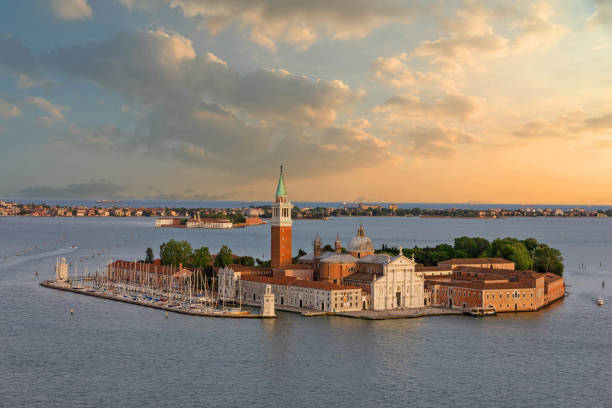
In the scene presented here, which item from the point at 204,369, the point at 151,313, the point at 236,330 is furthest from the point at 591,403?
the point at 151,313

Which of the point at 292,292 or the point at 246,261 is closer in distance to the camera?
the point at 292,292

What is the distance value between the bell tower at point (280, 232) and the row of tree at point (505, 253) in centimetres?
1952

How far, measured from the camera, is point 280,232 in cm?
7112

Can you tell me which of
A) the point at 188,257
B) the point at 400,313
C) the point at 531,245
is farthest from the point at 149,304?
the point at 531,245

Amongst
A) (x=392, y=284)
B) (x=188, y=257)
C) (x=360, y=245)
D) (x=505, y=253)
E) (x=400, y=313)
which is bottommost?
(x=400, y=313)

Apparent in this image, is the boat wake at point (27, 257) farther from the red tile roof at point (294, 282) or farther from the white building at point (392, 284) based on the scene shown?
the white building at point (392, 284)

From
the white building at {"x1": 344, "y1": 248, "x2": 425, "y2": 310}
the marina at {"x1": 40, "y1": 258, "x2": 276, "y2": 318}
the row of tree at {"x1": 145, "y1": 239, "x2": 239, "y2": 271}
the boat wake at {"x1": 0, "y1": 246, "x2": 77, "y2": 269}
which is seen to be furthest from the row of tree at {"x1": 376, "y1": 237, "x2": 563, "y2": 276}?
the boat wake at {"x1": 0, "y1": 246, "x2": 77, "y2": 269}

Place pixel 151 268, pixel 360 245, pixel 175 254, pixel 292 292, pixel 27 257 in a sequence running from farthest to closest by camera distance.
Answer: pixel 27 257, pixel 175 254, pixel 151 268, pixel 360 245, pixel 292 292

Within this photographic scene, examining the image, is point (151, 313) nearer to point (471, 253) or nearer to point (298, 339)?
point (298, 339)

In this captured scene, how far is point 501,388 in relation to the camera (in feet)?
123

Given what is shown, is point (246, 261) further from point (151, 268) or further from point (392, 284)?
point (392, 284)

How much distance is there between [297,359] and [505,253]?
164 feet

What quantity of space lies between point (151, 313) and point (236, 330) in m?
11.8

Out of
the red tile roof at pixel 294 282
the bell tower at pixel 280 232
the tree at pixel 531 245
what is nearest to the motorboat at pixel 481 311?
the red tile roof at pixel 294 282
